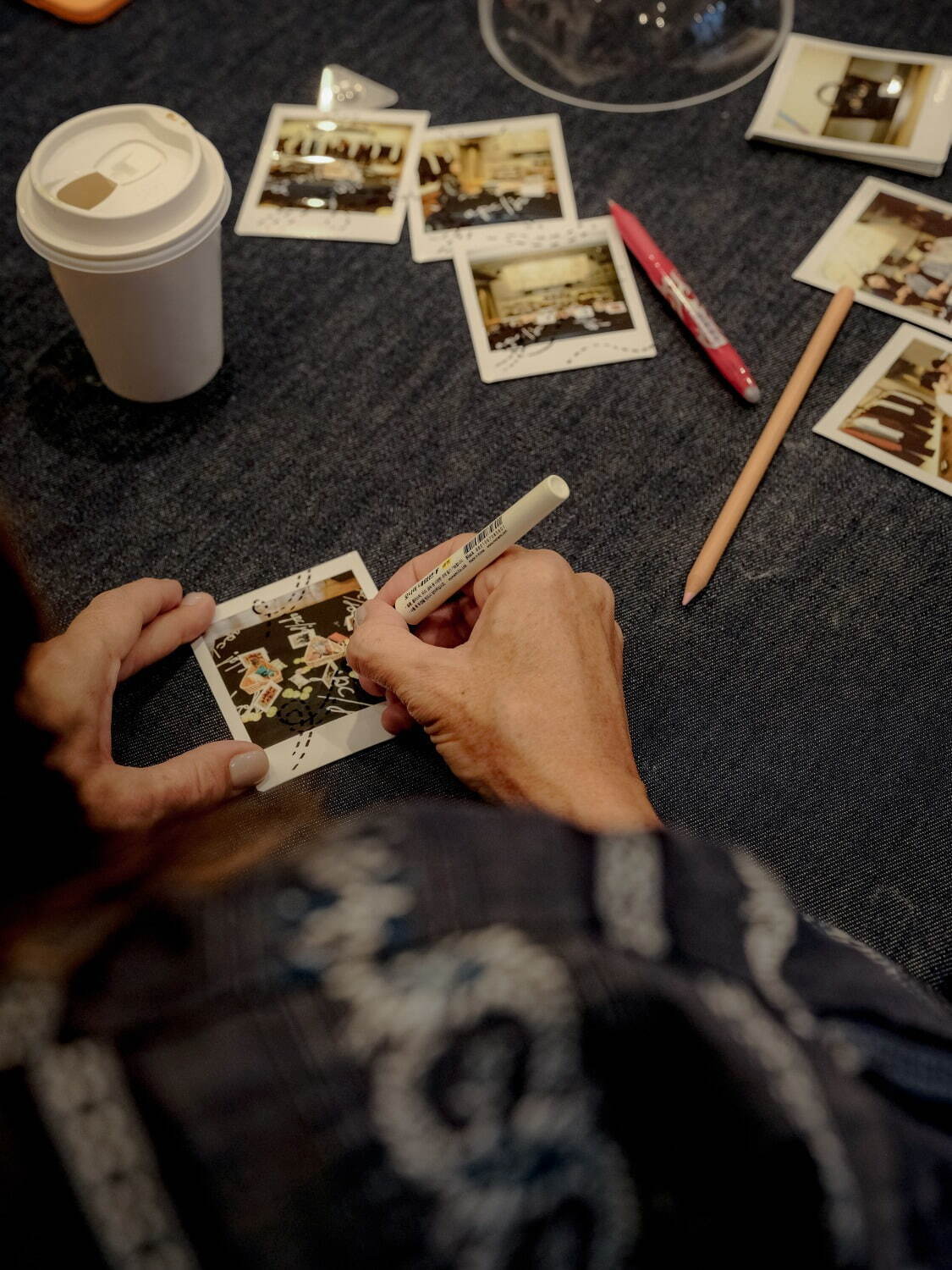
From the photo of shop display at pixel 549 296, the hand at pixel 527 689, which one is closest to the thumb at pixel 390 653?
the hand at pixel 527 689

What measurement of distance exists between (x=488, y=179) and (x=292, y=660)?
1.93 feet

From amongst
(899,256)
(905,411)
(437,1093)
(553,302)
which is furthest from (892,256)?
(437,1093)

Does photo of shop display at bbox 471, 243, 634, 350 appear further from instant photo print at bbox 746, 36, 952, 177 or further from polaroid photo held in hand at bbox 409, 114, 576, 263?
instant photo print at bbox 746, 36, 952, 177

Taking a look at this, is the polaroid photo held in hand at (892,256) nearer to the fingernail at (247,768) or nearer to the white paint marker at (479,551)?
the white paint marker at (479,551)

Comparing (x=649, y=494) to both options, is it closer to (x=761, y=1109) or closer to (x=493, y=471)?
(x=493, y=471)

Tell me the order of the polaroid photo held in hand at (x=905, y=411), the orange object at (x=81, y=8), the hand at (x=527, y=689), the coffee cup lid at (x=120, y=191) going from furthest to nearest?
the orange object at (x=81, y=8)
the polaroid photo held in hand at (x=905, y=411)
the coffee cup lid at (x=120, y=191)
the hand at (x=527, y=689)

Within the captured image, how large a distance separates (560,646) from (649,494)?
27 centimetres

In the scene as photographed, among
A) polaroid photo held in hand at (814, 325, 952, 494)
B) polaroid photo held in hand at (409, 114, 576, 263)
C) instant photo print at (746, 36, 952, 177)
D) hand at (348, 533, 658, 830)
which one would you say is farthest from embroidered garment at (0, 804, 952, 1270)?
instant photo print at (746, 36, 952, 177)

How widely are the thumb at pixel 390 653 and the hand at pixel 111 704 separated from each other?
0.11 m

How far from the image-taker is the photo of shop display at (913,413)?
89 centimetres

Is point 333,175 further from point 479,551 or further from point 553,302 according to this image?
point 479,551

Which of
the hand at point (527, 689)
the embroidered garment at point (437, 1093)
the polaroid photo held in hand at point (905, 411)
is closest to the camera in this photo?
the embroidered garment at point (437, 1093)

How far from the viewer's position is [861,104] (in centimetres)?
109

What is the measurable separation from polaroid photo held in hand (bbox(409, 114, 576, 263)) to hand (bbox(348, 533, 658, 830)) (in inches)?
18.0
